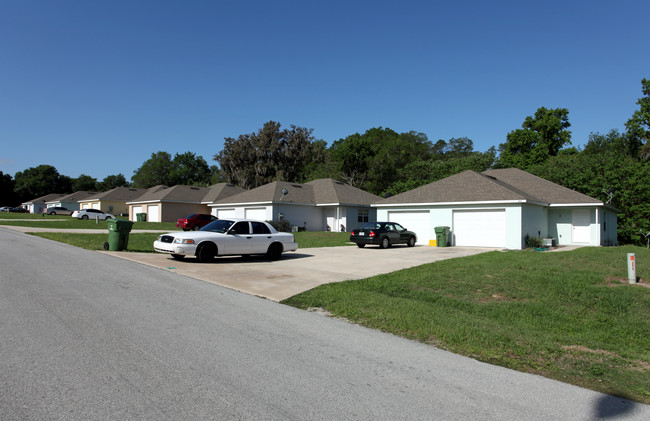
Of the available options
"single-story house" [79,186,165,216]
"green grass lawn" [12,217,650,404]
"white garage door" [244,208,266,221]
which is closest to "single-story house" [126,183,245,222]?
"white garage door" [244,208,266,221]

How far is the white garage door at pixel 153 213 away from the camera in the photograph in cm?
4838

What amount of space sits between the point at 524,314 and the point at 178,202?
4507 centimetres

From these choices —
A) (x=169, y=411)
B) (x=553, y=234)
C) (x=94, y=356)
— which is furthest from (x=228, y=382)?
(x=553, y=234)

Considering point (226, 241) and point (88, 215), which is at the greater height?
point (88, 215)

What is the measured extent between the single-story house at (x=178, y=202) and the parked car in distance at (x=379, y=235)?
28.7m

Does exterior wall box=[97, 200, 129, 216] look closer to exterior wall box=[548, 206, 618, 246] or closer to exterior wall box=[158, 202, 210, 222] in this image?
exterior wall box=[158, 202, 210, 222]

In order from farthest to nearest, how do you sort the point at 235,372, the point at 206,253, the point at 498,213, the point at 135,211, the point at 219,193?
the point at 135,211
the point at 219,193
the point at 498,213
the point at 206,253
the point at 235,372

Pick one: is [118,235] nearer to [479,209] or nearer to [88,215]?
[479,209]

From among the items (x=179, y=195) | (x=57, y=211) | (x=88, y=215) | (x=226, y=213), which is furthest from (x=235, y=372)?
(x=57, y=211)

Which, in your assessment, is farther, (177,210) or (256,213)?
(177,210)

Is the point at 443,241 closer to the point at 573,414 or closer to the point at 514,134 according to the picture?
the point at 573,414

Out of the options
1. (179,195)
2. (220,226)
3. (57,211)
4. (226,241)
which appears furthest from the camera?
(57,211)

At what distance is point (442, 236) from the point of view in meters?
23.4

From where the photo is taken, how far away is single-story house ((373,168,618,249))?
2233 cm
